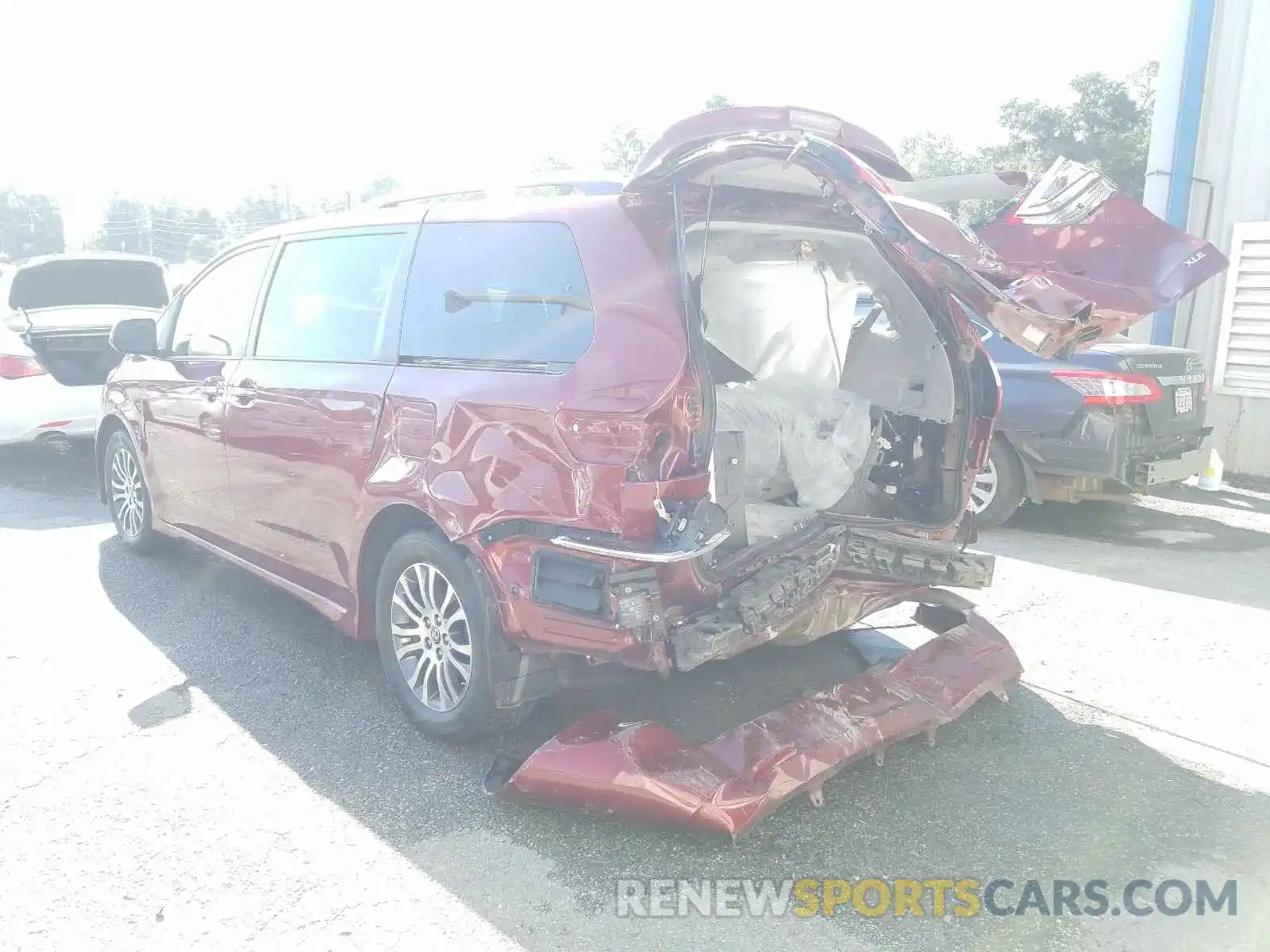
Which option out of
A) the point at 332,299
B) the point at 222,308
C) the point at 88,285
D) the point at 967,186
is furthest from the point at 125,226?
the point at 967,186

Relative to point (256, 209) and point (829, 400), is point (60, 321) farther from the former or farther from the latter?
point (256, 209)

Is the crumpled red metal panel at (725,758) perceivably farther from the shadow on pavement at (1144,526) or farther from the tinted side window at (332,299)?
the shadow on pavement at (1144,526)

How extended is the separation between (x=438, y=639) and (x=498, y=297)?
1.22 meters

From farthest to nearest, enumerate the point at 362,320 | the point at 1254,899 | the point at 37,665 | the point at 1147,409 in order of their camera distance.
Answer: the point at 1147,409 → the point at 37,665 → the point at 362,320 → the point at 1254,899

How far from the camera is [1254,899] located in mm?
2627

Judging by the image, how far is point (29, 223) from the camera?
48469 mm

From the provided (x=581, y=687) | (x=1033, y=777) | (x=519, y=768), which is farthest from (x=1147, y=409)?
(x=519, y=768)

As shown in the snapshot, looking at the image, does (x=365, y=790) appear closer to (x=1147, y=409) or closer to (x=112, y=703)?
(x=112, y=703)

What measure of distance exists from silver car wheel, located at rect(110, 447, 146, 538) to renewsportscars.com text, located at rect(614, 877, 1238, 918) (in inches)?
160

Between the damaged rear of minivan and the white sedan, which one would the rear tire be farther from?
the white sedan

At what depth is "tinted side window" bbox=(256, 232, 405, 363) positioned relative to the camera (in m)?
3.73

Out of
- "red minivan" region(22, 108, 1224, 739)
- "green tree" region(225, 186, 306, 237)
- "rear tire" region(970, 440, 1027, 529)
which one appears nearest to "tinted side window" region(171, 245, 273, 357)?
"red minivan" region(22, 108, 1224, 739)

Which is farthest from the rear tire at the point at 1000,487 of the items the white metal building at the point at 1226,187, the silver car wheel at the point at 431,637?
the silver car wheel at the point at 431,637

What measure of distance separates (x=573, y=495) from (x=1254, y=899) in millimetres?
2164
